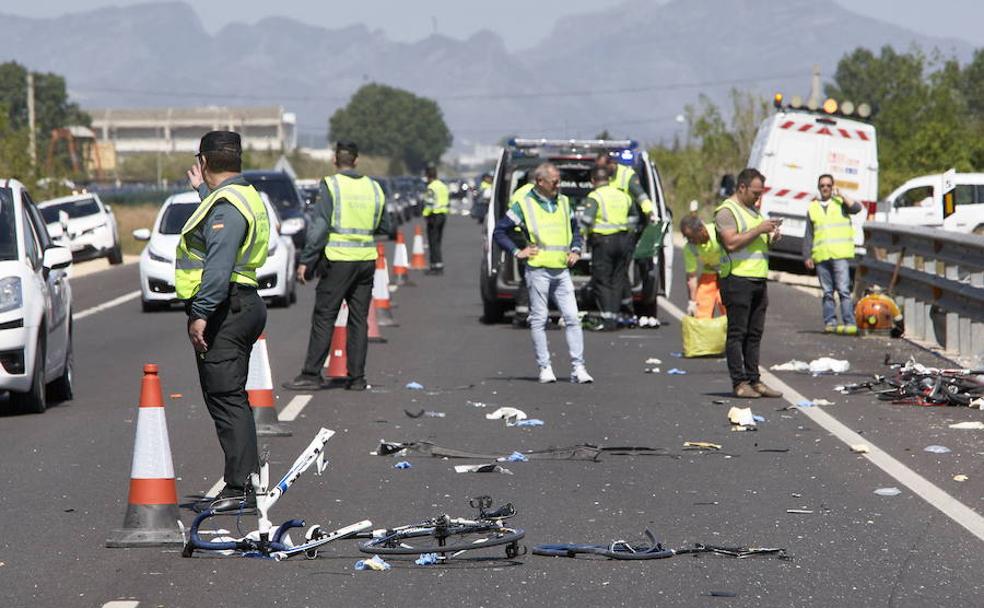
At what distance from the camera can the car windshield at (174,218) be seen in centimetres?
2390

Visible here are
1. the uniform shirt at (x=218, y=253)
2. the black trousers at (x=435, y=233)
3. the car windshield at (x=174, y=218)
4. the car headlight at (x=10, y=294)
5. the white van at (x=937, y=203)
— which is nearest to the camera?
the uniform shirt at (x=218, y=253)

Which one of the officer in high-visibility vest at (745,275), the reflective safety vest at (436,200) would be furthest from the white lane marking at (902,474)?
the reflective safety vest at (436,200)

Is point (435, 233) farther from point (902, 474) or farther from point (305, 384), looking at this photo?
point (902, 474)

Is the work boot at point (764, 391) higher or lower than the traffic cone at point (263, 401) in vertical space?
lower

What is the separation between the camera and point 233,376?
28.9 feet

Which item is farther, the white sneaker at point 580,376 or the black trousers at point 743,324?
the white sneaker at point 580,376

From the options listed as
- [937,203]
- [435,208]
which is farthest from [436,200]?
[937,203]

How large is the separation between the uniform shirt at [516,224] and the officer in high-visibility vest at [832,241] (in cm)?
480

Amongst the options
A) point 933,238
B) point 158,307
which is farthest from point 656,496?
point 158,307

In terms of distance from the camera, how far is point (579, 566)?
7.63 m

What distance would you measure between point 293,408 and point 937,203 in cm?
2246

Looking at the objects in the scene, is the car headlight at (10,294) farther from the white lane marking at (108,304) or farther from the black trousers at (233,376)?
the white lane marking at (108,304)

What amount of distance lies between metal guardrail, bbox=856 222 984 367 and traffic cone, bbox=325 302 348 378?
559 cm

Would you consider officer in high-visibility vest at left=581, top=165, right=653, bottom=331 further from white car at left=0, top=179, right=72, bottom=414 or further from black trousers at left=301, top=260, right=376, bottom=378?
white car at left=0, top=179, right=72, bottom=414
